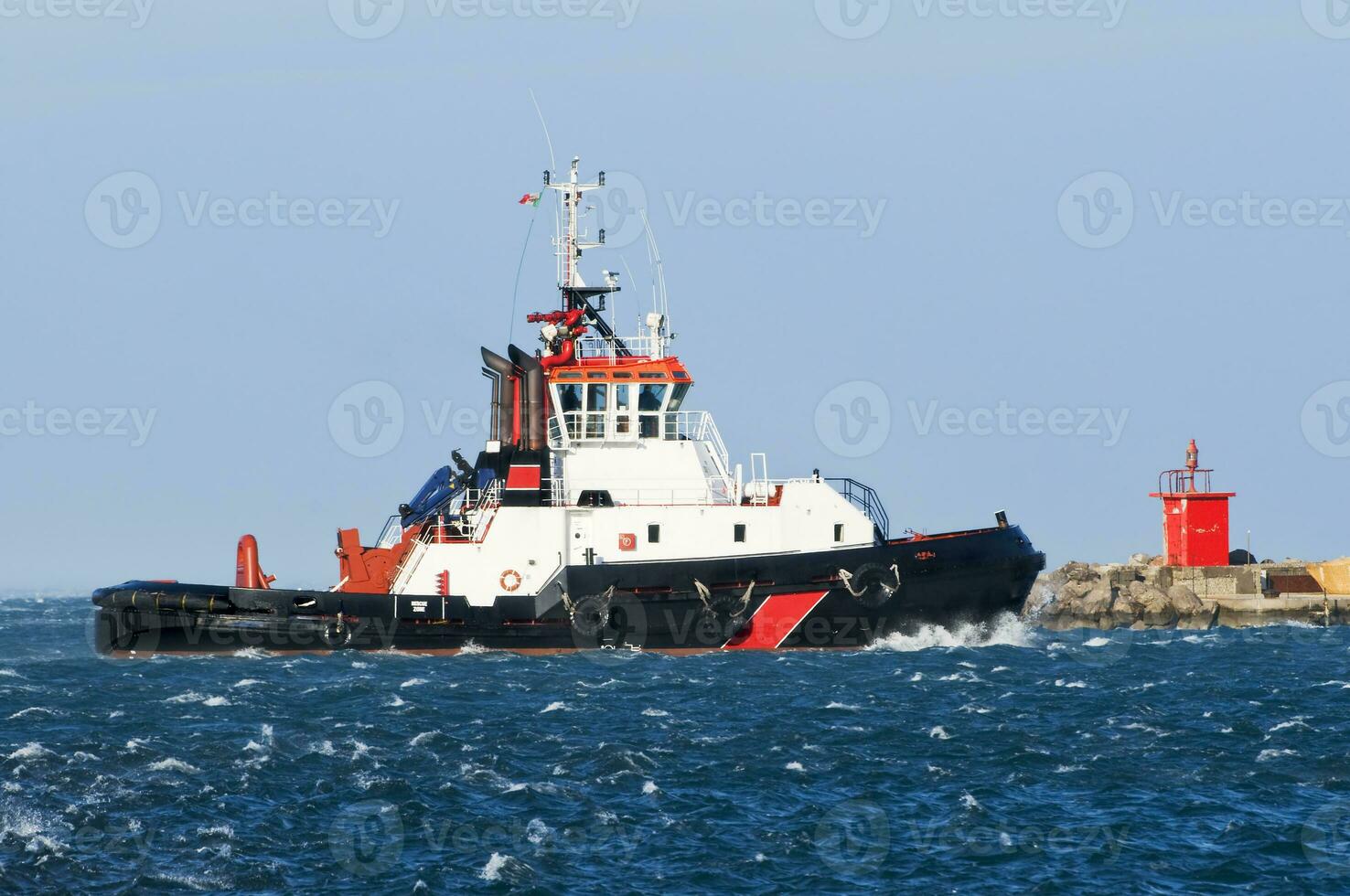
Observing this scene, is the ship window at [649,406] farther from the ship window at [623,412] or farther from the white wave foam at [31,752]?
the white wave foam at [31,752]

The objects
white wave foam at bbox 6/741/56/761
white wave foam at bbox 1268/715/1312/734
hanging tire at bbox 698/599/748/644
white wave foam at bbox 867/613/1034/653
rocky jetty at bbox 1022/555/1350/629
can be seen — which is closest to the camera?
white wave foam at bbox 6/741/56/761

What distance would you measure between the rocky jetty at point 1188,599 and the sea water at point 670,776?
18.6 meters

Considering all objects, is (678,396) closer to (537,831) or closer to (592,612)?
(592,612)

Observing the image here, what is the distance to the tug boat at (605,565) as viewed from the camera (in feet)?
109

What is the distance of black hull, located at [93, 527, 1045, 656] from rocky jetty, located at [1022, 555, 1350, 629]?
60.3ft

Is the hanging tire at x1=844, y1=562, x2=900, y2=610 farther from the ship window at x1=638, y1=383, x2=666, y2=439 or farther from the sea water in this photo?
the ship window at x1=638, y1=383, x2=666, y2=439

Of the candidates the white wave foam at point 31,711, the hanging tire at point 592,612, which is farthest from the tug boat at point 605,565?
the white wave foam at point 31,711

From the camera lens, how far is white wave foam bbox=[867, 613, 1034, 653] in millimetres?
34375

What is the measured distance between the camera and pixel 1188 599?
50.9m

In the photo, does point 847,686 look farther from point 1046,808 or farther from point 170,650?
point 170,650

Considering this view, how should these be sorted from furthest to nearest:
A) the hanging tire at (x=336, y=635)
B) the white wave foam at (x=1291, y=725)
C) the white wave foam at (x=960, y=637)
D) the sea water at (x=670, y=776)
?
the white wave foam at (x=960, y=637) < the hanging tire at (x=336, y=635) < the white wave foam at (x=1291, y=725) < the sea water at (x=670, y=776)

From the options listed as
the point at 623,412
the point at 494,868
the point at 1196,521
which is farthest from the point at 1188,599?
the point at 494,868

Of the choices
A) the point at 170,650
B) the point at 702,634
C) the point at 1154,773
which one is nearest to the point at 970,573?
the point at 702,634

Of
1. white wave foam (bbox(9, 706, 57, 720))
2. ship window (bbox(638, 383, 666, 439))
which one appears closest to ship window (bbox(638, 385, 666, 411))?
ship window (bbox(638, 383, 666, 439))
